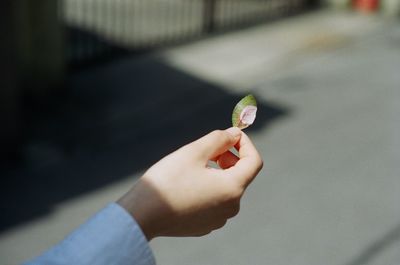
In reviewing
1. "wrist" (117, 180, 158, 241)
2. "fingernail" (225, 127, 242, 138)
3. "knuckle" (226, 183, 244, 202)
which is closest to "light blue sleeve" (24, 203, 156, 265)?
"wrist" (117, 180, 158, 241)

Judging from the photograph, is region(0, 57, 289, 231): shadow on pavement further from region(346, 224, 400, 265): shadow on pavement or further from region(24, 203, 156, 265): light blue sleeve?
region(24, 203, 156, 265): light blue sleeve

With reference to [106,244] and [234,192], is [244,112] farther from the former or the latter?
[106,244]

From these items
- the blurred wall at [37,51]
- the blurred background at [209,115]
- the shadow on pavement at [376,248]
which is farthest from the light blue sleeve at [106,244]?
the blurred wall at [37,51]

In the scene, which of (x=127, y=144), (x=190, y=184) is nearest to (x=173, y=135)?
(x=127, y=144)

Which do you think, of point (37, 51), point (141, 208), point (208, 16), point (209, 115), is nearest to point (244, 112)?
point (141, 208)

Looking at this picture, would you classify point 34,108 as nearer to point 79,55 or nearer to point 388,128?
point 79,55

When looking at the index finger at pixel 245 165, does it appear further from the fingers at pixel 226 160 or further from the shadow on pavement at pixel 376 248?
the shadow on pavement at pixel 376 248
